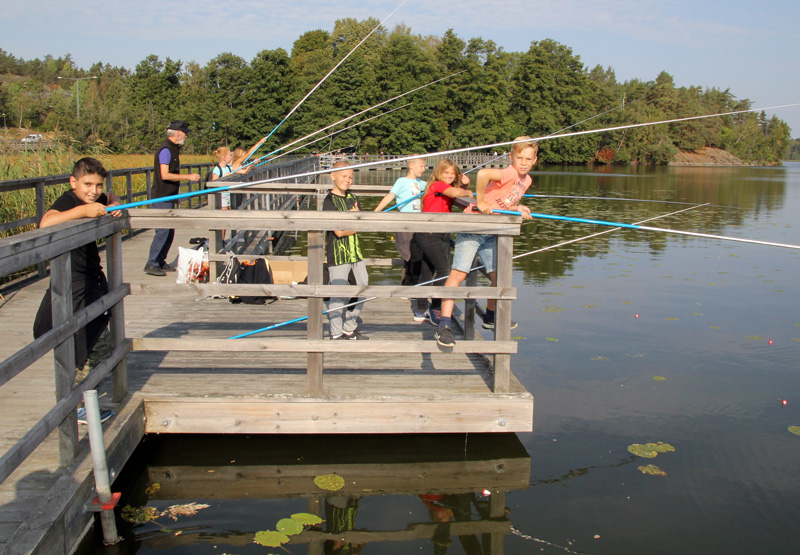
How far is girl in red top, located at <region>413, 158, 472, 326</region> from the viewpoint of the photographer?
5746 millimetres

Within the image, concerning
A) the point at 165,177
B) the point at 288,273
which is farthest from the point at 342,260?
the point at 165,177

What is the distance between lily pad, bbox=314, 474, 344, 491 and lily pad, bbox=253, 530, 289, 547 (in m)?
0.55

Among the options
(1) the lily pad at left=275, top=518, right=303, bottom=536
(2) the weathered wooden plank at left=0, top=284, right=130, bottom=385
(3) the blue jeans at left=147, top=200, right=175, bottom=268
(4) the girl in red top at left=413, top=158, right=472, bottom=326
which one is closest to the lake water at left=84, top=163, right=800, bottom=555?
(1) the lily pad at left=275, top=518, right=303, bottom=536

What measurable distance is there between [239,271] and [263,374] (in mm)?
2703

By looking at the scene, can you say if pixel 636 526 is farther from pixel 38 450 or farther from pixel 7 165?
pixel 7 165

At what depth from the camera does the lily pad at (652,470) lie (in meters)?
4.74

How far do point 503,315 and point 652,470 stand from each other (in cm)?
151

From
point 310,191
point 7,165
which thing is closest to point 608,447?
point 310,191

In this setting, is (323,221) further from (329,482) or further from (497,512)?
(497,512)

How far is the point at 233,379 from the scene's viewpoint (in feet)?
15.7

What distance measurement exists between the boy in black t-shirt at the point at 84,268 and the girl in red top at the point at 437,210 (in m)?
2.59

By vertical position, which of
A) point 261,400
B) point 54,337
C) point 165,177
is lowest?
point 261,400

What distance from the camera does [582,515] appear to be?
164 inches

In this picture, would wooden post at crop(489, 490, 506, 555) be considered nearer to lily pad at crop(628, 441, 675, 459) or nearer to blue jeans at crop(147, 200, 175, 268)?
lily pad at crop(628, 441, 675, 459)
